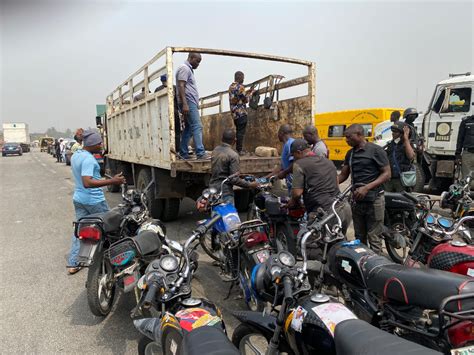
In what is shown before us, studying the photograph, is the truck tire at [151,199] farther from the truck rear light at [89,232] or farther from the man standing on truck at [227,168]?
the truck rear light at [89,232]

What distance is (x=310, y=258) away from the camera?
11.3 feet

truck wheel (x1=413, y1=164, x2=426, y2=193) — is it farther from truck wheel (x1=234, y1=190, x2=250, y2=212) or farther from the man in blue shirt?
the man in blue shirt

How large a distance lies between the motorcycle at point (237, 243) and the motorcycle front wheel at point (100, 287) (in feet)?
3.17

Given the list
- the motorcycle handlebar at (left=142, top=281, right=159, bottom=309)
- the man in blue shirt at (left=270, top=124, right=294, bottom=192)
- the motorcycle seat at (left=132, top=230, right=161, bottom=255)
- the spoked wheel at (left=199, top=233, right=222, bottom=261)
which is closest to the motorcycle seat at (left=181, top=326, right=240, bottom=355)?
the motorcycle handlebar at (left=142, top=281, right=159, bottom=309)

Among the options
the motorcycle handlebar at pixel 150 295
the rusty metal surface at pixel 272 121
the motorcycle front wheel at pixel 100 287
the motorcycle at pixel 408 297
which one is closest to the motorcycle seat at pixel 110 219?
the motorcycle front wheel at pixel 100 287

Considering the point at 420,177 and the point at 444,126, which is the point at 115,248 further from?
the point at 444,126

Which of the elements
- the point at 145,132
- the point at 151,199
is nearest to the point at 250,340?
the point at 151,199

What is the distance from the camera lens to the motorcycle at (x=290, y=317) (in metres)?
1.75

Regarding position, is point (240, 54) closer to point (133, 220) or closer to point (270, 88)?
point (270, 88)

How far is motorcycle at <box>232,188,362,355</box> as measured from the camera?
1.75 metres

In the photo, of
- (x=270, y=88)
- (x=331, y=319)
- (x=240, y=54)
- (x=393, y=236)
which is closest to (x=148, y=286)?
(x=331, y=319)

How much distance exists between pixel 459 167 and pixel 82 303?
6525 mm

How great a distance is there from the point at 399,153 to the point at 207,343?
418 centimetres

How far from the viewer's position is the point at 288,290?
1821 mm
